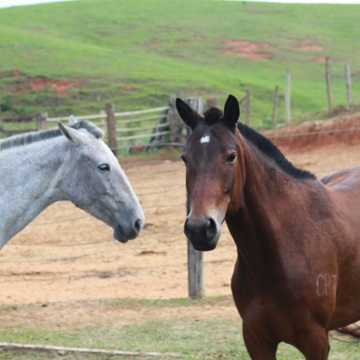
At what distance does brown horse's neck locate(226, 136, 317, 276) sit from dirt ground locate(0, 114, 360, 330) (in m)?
3.76

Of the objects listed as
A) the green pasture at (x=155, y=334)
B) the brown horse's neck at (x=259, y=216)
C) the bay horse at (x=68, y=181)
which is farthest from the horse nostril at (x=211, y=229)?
the green pasture at (x=155, y=334)

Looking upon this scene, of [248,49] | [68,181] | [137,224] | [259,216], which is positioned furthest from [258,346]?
[248,49]

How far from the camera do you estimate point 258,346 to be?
4.88 m

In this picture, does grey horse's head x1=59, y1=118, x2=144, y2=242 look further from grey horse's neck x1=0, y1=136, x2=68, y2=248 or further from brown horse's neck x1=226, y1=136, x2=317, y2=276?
brown horse's neck x1=226, y1=136, x2=317, y2=276

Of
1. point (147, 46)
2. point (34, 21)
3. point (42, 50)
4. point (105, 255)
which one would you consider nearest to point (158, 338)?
point (105, 255)

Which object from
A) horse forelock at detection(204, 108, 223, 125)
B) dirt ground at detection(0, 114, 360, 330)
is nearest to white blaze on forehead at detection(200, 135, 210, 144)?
horse forelock at detection(204, 108, 223, 125)

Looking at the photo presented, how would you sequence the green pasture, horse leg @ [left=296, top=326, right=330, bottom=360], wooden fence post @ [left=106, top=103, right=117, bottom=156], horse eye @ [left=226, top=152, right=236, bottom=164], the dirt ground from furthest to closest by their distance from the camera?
1. wooden fence post @ [left=106, top=103, right=117, bottom=156]
2. the dirt ground
3. the green pasture
4. horse leg @ [left=296, top=326, right=330, bottom=360]
5. horse eye @ [left=226, top=152, right=236, bottom=164]

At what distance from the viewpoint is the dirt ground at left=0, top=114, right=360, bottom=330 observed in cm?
1035

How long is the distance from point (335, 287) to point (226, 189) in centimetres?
98

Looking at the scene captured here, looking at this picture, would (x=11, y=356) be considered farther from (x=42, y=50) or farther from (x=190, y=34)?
(x=190, y=34)

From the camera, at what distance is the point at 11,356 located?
6918 mm

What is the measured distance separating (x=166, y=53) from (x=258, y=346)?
159ft

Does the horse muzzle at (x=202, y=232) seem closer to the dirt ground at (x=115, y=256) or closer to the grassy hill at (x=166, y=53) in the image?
the dirt ground at (x=115, y=256)

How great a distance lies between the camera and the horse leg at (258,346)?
192 inches
